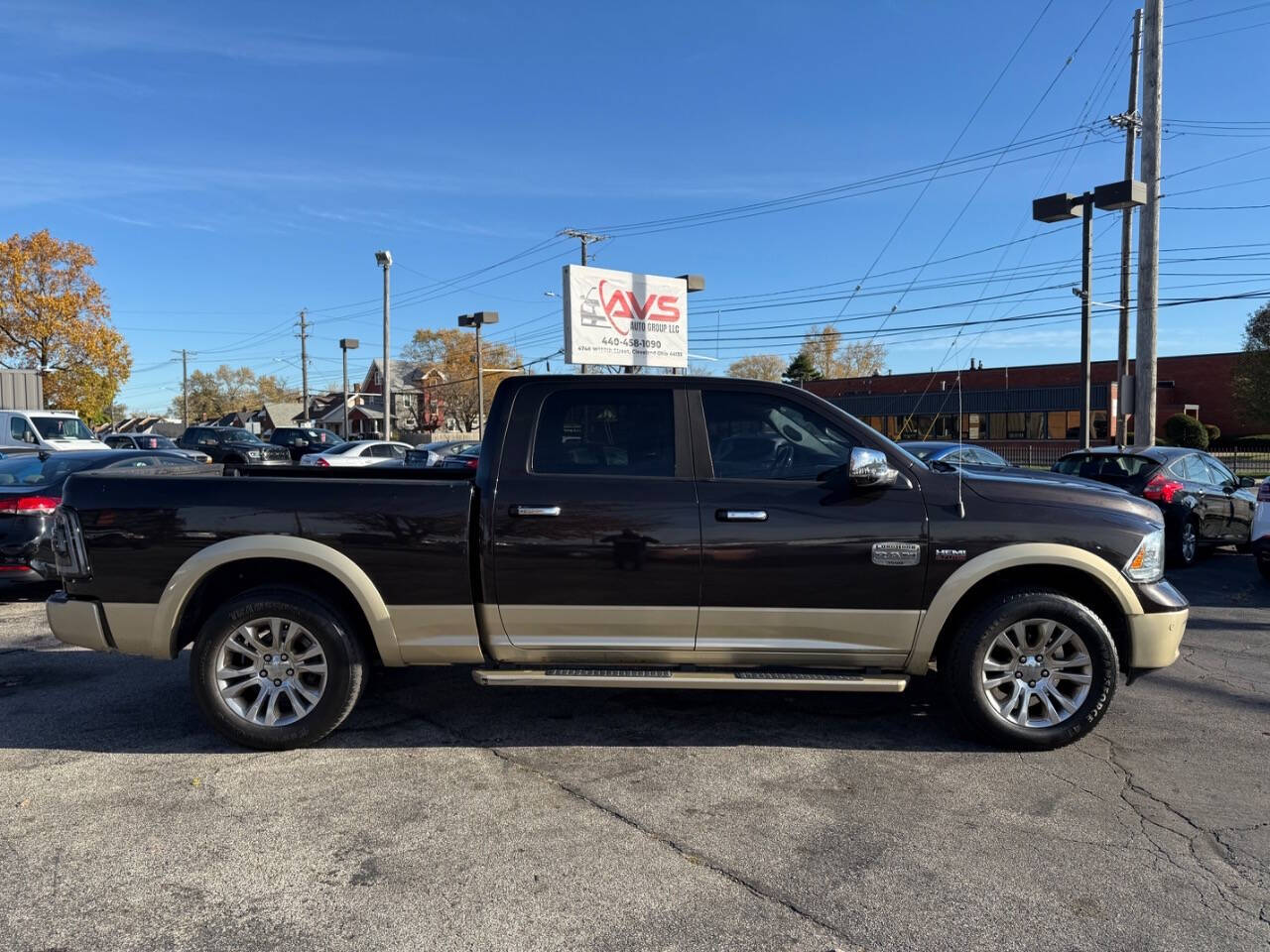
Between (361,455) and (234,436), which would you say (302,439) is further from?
(361,455)

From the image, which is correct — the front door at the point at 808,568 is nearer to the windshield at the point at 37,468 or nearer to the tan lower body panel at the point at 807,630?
the tan lower body panel at the point at 807,630

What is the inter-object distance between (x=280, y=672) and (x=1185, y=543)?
418 inches

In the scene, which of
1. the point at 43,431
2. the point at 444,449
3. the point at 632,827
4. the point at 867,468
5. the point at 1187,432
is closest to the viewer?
the point at 632,827

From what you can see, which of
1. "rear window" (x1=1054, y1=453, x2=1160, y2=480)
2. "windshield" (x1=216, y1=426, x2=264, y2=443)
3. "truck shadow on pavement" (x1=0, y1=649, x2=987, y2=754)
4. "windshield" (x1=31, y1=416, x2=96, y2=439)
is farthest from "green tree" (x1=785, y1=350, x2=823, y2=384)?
"truck shadow on pavement" (x1=0, y1=649, x2=987, y2=754)

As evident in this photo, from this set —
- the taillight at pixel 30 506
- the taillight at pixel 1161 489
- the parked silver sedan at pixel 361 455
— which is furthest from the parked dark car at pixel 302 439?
the taillight at pixel 1161 489

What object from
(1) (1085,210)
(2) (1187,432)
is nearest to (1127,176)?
(1) (1085,210)

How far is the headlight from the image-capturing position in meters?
4.67

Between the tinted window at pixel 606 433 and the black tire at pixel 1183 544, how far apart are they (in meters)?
8.61

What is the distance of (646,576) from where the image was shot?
4609 millimetres

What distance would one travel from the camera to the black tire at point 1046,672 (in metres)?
4.63

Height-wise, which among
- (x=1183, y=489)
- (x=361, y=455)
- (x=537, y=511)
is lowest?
(x=1183, y=489)

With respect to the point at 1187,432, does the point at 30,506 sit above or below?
below

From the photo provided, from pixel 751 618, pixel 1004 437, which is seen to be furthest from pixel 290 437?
pixel 751 618

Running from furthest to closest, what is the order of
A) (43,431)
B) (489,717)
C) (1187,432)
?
(1187,432) < (43,431) < (489,717)
